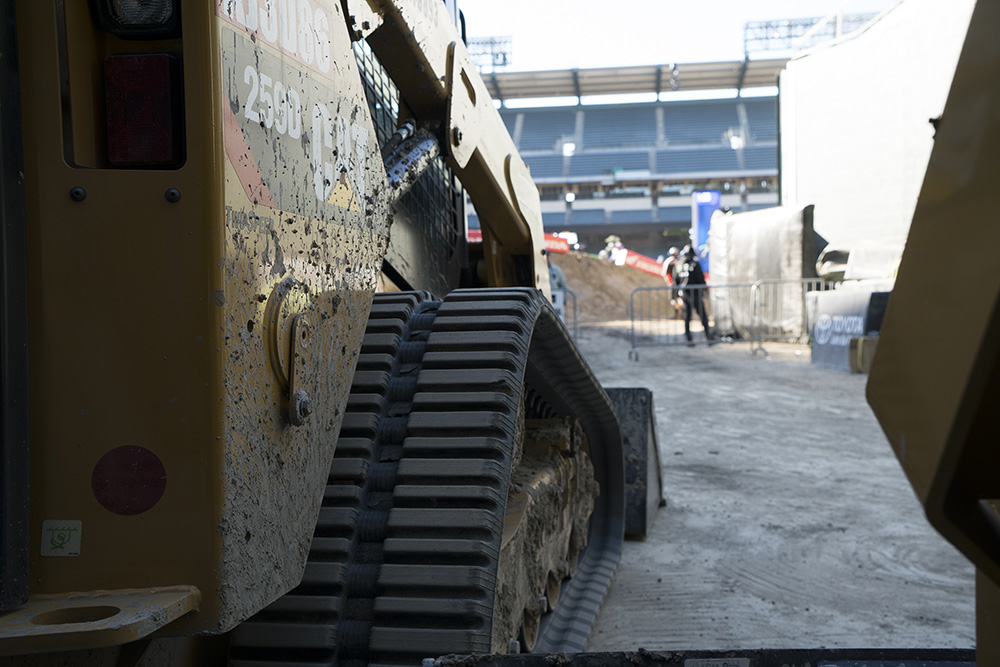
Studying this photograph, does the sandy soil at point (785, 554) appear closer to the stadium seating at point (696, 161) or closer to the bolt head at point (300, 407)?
the bolt head at point (300, 407)

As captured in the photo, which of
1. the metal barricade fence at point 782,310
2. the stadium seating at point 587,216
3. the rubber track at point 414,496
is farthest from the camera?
the stadium seating at point 587,216

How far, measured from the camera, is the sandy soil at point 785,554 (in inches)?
126

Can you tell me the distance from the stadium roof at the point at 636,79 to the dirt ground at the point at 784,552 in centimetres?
4413

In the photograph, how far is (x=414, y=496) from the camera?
1.85 m

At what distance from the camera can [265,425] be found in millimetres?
1382

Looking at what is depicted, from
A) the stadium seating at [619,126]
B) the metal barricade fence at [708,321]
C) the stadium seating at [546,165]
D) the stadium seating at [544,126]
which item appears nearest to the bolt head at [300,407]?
the metal barricade fence at [708,321]

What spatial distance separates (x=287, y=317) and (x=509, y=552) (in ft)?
3.75

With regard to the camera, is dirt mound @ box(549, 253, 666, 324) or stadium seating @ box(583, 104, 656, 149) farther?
stadium seating @ box(583, 104, 656, 149)

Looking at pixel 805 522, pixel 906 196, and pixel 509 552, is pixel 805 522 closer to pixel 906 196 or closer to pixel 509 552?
pixel 509 552

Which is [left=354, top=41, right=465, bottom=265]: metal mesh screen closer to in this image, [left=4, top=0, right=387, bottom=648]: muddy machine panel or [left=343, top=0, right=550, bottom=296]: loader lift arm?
[left=343, top=0, right=550, bottom=296]: loader lift arm

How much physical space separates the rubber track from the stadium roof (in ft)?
159

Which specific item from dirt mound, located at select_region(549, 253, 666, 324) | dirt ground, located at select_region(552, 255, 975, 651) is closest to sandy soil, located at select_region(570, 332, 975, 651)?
dirt ground, located at select_region(552, 255, 975, 651)

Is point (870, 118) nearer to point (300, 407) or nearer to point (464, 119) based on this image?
point (464, 119)

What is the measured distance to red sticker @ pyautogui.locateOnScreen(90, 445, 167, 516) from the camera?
1.25 meters
